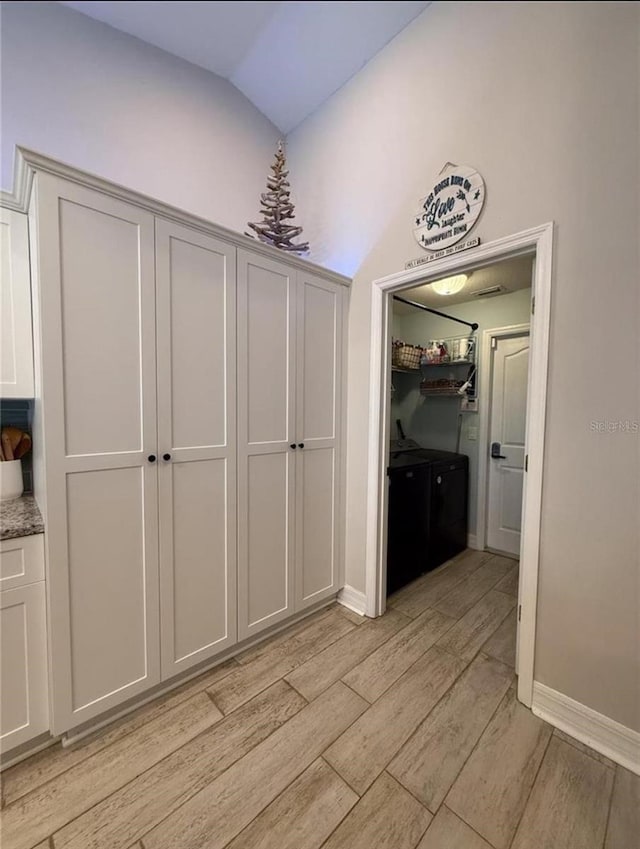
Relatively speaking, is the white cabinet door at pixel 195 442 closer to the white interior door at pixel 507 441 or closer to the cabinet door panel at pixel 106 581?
the cabinet door panel at pixel 106 581

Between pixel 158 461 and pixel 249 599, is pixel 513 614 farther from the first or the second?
pixel 158 461

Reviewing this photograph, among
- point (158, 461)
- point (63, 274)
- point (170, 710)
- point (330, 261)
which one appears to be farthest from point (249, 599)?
point (330, 261)

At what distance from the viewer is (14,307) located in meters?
1.36

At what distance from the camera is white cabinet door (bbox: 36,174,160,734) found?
1233 mm

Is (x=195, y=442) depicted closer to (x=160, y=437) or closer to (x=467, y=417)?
(x=160, y=437)

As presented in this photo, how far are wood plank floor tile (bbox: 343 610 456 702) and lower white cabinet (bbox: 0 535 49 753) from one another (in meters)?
1.27

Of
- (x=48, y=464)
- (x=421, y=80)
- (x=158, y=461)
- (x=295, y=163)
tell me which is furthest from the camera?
(x=295, y=163)

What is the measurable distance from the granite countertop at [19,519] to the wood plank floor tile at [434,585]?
205 cm

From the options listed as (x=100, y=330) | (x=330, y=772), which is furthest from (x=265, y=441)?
(x=330, y=772)

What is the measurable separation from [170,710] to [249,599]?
0.53 m

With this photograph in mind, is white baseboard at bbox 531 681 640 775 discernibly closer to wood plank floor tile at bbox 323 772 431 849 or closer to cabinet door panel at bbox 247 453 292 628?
wood plank floor tile at bbox 323 772 431 849

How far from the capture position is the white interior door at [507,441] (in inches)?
120

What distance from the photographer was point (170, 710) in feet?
4.92

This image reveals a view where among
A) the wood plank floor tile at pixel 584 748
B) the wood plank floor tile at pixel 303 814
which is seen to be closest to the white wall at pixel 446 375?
the wood plank floor tile at pixel 584 748
